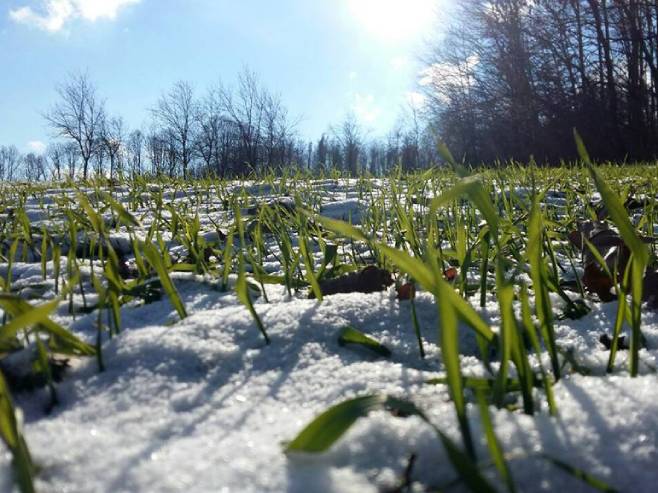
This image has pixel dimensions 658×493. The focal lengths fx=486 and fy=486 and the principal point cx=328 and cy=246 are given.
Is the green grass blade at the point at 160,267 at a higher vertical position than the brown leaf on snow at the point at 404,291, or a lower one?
higher

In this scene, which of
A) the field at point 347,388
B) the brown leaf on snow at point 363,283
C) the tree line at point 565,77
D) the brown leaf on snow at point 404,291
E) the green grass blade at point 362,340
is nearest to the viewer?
the field at point 347,388

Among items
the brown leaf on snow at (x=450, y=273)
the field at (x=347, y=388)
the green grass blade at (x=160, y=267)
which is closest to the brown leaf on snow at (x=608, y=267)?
the field at (x=347, y=388)

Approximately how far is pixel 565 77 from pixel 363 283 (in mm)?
19323

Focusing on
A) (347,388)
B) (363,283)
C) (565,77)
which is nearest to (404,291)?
(363,283)

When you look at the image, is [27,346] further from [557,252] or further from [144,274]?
[557,252]

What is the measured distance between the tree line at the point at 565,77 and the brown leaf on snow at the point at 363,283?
15988mm

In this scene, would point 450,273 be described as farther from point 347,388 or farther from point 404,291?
point 347,388

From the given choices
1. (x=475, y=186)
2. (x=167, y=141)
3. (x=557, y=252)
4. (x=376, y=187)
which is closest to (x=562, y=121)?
(x=376, y=187)

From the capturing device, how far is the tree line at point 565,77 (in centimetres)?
1628

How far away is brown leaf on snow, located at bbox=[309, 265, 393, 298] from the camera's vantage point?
3.31 ft

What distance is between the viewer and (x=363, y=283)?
1016 mm

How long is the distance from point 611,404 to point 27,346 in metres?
0.66

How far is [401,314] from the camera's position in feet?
2.66

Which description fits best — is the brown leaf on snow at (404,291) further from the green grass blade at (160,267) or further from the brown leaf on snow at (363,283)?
the green grass blade at (160,267)
